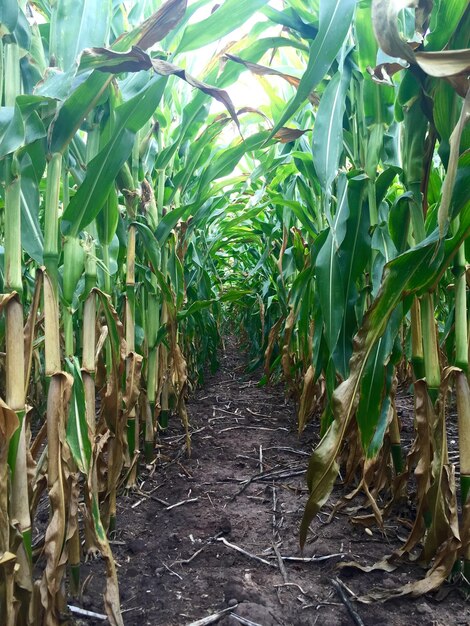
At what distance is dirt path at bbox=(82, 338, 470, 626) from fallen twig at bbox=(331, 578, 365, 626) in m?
0.01

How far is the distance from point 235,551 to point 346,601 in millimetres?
333

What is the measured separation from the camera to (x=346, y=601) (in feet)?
3.08

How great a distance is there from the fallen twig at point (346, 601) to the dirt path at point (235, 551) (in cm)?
1

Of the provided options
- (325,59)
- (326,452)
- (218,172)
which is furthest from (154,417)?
(325,59)

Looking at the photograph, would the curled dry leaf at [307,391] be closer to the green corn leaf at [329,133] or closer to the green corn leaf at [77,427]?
the green corn leaf at [329,133]

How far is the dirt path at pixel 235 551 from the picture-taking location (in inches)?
36.2

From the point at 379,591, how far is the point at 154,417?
3.11 feet

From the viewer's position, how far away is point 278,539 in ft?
4.05

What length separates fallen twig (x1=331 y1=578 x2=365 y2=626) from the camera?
0.88 meters

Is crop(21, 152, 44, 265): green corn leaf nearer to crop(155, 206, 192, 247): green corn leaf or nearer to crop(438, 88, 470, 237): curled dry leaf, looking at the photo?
crop(155, 206, 192, 247): green corn leaf

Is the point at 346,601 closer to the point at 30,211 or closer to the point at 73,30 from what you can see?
the point at 30,211

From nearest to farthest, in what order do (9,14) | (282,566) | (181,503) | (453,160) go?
(453,160) < (9,14) < (282,566) < (181,503)

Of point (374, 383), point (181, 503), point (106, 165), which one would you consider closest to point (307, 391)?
point (181, 503)

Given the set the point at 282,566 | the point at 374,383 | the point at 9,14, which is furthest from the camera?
the point at 282,566
